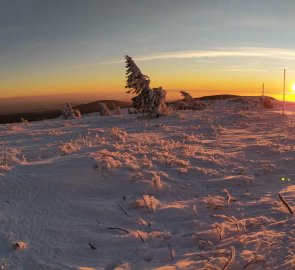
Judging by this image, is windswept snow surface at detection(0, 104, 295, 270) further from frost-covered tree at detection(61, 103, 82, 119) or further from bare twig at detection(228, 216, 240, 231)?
frost-covered tree at detection(61, 103, 82, 119)

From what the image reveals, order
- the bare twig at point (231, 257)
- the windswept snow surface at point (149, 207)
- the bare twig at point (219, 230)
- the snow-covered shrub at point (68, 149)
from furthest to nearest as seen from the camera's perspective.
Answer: the snow-covered shrub at point (68, 149), the bare twig at point (219, 230), the windswept snow surface at point (149, 207), the bare twig at point (231, 257)

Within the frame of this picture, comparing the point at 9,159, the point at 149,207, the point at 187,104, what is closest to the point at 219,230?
the point at 149,207

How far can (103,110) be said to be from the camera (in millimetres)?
47594

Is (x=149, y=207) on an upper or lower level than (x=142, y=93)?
lower

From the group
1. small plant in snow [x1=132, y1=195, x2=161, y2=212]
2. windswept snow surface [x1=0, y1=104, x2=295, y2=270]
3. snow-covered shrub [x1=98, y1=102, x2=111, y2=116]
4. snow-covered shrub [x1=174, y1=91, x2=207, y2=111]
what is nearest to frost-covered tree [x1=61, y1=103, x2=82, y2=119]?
snow-covered shrub [x1=98, y1=102, x2=111, y2=116]

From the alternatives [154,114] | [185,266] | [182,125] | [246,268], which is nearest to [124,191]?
[185,266]

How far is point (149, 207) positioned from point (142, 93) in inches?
840

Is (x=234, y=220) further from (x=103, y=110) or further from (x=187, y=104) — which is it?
(x=103, y=110)

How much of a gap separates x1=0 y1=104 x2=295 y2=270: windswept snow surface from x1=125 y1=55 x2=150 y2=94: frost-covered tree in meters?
14.8

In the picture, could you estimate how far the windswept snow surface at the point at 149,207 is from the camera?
6.57 m

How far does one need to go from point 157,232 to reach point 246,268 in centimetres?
247

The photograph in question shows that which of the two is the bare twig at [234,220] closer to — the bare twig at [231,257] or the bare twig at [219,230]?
the bare twig at [219,230]

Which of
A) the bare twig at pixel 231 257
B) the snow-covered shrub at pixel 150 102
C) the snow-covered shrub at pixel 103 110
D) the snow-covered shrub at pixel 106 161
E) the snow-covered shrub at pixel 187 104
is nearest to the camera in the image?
the bare twig at pixel 231 257

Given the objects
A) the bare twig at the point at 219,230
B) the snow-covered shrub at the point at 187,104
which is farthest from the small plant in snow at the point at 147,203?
the snow-covered shrub at the point at 187,104
